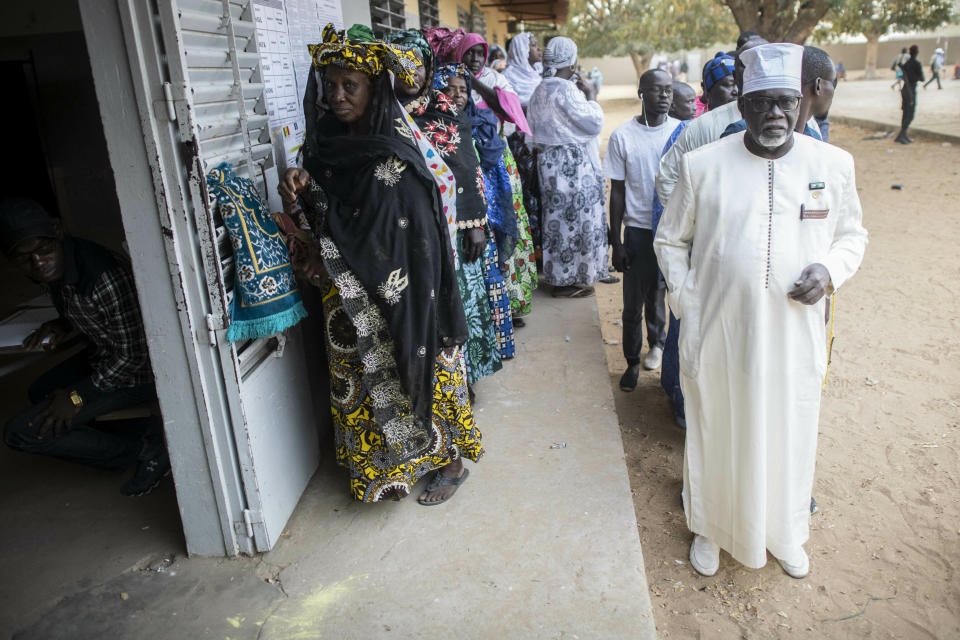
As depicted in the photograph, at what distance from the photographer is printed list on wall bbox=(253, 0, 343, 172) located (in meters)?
3.20

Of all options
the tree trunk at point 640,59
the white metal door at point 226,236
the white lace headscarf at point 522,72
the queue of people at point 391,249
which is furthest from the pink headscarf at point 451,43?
the tree trunk at point 640,59

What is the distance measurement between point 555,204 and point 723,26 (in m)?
Result: 35.9

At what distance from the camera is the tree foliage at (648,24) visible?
115 ft

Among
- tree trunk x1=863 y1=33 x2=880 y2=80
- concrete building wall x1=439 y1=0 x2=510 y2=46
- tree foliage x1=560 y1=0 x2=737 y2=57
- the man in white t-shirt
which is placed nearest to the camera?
the man in white t-shirt

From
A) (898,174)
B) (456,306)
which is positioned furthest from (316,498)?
(898,174)

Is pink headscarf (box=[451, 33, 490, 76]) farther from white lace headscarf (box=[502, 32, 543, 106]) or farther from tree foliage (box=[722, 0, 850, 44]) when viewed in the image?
tree foliage (box=[722, 0, 850, 44])

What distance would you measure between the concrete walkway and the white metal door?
0.72 ft

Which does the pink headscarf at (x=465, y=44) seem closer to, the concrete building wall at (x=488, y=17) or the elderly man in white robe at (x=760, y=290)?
the elderly man in white robe at (x=760, y=290)

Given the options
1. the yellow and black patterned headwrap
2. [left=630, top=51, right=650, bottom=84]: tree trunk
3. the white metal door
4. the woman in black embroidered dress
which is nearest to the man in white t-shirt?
the woman in black embroidered dress

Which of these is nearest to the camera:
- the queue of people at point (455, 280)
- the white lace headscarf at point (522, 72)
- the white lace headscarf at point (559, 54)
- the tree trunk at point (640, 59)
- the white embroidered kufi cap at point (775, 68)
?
the white embroidered kufi cap at point (775, 68)

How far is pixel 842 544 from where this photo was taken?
3049mm

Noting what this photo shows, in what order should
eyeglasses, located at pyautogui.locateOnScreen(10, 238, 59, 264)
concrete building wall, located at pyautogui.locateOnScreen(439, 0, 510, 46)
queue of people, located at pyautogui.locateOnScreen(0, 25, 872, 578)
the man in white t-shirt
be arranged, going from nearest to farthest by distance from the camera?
queue of people, located at pyautogui.locateOnScreen(0, 25, 872, 578)
eyeglasses, located at pyautogui.locateOnScreen(10, 238, 59, 264)
the man in white t-shirt
concrete building wall, located at pyautogui.locateOnScreen(439, 0, 510, 46)

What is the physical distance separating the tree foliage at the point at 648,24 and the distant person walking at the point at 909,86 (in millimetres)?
21985

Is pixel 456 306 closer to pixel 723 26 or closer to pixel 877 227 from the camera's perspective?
pixel 877 227
